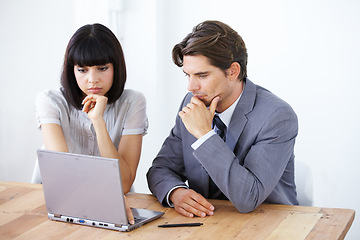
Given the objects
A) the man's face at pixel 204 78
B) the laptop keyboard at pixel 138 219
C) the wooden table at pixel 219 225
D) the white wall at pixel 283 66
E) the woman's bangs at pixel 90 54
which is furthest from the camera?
the white wall at pixel 283 66

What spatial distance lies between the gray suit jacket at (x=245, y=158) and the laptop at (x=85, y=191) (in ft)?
0.81

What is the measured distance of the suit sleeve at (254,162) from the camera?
165 cm

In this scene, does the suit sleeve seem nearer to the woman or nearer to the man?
the man

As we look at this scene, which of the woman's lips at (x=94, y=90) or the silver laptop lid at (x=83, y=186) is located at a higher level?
the woman's lips at (x=94, y=90)

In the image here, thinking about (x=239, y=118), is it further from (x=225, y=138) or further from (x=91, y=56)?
(x=91, y=56)

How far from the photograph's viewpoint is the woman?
208 cm

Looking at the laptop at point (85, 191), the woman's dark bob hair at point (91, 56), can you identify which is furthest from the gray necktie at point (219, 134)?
the woman's dark bob hair at point (91, 56)

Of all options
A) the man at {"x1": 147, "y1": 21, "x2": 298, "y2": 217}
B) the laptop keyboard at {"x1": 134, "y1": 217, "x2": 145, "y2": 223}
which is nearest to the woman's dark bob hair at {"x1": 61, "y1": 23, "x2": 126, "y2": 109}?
the man at {"x1": 147, "y1": 21, "x2": 298, "y2": 217}

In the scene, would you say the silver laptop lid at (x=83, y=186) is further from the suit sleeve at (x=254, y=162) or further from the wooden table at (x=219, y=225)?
the suit sleeve at (x=254, y=162)

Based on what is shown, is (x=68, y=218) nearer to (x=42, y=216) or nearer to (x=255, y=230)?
(x=42, y=216)

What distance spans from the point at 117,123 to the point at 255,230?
940mm

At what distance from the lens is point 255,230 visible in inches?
59.2

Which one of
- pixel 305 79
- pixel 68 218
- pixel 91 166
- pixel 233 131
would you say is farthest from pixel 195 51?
pixel 305 79

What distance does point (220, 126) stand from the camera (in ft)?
6.27
